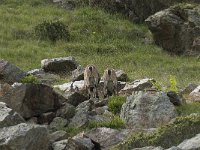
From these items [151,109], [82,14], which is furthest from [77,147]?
[82,14]

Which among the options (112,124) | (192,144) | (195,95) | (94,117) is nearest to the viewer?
(192,144)

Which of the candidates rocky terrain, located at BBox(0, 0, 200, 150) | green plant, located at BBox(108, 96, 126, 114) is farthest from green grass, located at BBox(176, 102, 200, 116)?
green plant, located at BBox(108, 96, 126, 114)

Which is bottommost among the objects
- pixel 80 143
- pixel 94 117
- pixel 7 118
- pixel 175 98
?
pixel 94 117

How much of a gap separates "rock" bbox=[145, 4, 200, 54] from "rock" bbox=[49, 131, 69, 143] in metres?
20.0

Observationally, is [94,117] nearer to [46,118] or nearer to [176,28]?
[46,118]

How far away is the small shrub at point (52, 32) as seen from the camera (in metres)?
33.2

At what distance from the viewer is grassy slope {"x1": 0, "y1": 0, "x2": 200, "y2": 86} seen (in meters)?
27.9

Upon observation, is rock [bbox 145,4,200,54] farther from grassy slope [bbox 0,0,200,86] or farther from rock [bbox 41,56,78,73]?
rock [bbox 41,56,78,73]

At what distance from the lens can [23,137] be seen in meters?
11.5

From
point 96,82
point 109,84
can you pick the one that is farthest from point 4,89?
point 109,84

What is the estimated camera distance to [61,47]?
31.7 m

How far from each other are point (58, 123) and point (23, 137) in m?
3.47

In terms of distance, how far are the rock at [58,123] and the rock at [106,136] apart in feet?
4.49

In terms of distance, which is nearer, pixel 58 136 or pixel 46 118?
pixel 58 136
